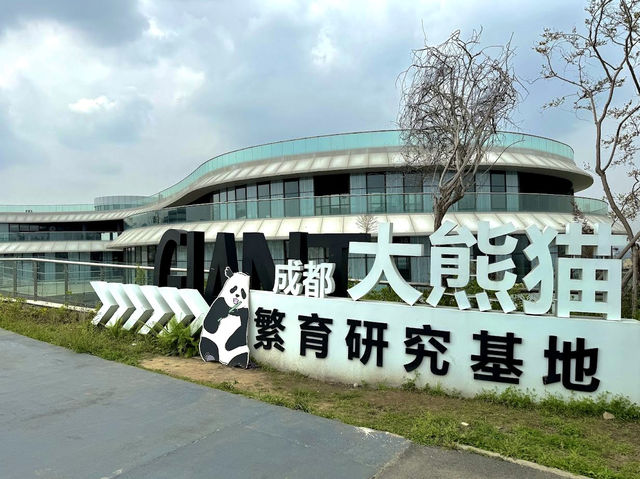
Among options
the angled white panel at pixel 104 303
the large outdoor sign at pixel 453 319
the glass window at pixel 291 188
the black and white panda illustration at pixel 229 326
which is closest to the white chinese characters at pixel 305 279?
the large outdoor sign at pixel 453 319

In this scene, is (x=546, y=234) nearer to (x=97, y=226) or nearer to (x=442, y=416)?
(x=442, y=416)

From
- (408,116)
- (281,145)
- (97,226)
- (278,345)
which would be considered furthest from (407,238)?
(97,226)

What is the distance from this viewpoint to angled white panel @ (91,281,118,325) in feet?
32.4

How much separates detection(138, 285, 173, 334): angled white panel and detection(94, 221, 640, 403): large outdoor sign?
0.68 m

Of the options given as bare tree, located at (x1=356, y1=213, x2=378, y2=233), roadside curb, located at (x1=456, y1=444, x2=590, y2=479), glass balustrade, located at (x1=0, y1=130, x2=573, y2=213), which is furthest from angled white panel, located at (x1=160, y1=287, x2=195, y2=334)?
glass balustrade, located at (x1=0, y1=130, x2=573, y2=213)

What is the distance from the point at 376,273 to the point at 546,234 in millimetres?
2406

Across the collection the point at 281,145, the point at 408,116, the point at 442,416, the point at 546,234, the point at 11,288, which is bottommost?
the point at 442,416

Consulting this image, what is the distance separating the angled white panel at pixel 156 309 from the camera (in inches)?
357

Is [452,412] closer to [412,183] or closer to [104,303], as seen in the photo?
[104,303]

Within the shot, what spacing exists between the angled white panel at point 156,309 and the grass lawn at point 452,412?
0.55 metres

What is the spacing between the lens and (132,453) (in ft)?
12.9

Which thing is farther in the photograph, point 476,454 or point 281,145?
point 281,145

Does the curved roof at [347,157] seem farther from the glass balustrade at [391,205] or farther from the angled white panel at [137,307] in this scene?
the angled white panel at [137,307]

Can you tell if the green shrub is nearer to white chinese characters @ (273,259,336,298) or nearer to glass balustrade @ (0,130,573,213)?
white chinese characters @ (273,259,336,298)
